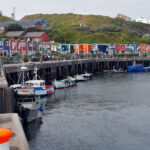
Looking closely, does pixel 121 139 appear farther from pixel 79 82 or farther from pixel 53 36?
pixel 53 36

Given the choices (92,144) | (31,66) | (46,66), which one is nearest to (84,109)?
(92,144)

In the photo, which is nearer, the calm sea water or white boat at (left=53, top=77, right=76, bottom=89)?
the calm sea water

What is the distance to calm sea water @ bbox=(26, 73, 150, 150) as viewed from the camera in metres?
24.4

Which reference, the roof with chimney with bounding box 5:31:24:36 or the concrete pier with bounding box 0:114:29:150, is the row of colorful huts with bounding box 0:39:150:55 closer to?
the roof with chimney with bounding box 5:31:24:36

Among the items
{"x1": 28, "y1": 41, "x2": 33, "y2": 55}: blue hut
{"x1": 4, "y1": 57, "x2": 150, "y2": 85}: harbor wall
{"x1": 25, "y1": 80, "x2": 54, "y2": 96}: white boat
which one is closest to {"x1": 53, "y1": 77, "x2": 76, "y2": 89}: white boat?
{"x1": 4, "y1": 57, "x2": 150, "y2": 85}: harbor wall

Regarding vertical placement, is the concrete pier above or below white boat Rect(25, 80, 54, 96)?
above

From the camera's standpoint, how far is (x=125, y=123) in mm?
30453

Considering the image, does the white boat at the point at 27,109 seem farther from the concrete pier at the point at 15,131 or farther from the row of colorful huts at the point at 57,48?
the row of colorful huts at the point at 57,48

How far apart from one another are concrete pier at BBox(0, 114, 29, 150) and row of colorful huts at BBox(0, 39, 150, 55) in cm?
6160

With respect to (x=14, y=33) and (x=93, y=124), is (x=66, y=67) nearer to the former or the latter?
(x=93, y=124)

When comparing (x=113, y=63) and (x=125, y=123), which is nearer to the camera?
(x=125, y=123)

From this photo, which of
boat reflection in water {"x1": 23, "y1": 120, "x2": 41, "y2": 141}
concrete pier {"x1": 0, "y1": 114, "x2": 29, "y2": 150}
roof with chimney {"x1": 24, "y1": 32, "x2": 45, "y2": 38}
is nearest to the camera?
concrete pier {"x1": 0, "y1": 114, "x2": 29, "y2": 150}

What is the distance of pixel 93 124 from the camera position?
98.9ft

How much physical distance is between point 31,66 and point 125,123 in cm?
3023
